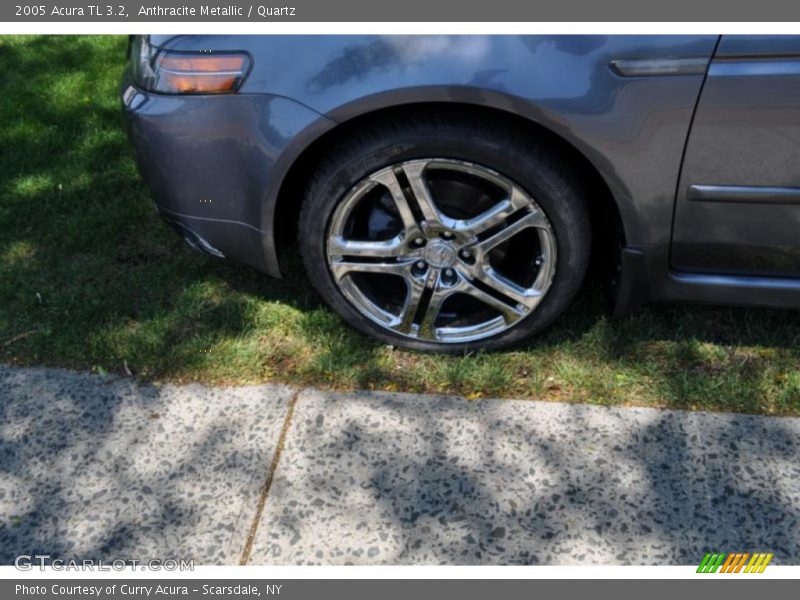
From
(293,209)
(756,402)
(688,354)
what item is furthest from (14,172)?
(756,402)

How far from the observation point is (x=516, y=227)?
2.69m

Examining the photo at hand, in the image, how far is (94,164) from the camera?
4266mm

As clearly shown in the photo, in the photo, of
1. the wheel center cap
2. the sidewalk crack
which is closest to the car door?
the wheel center cap

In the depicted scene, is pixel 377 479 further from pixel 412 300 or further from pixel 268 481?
pixel 412 300

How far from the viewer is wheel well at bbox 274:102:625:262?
2.56 metres

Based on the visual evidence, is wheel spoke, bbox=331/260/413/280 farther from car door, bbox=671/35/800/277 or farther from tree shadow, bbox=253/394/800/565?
car door, bbox=671/35/800/277

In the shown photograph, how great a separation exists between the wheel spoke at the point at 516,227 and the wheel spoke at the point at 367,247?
11.6 inches

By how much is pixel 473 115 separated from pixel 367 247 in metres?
0.59

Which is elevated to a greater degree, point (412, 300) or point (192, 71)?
point (192, 71)

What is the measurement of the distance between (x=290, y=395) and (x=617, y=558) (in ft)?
3.98

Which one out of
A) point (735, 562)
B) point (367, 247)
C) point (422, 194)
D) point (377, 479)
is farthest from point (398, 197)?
point (735, 562)

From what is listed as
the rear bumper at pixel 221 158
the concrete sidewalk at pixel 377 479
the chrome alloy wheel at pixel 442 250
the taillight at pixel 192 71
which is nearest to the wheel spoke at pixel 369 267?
the chrome alloy wheel at pixel 442 250

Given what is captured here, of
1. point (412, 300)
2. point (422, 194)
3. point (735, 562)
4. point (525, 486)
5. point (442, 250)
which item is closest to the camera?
point (735, 562)

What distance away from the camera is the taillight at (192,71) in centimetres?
254
